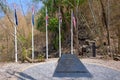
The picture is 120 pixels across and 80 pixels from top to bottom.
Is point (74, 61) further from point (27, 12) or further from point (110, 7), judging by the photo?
point (27, 12)

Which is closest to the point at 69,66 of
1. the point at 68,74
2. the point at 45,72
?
the point at 68,74

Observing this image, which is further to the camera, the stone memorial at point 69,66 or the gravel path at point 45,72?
the gravel path at point 45,72

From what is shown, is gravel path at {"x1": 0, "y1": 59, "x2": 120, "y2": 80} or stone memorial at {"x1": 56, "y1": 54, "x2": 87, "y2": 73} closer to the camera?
stone memorial at {"x1": 56, "y1": 54, "x2": 87, "y2": 73}

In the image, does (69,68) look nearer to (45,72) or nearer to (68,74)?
(68,74)

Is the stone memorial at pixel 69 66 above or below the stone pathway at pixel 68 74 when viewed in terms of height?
above

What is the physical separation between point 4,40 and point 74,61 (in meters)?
7.78

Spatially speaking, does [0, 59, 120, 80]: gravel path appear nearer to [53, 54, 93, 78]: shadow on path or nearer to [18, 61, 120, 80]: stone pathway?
[18, 61, 120, 80]: stone pathway

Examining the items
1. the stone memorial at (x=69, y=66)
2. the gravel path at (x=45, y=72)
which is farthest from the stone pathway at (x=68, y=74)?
the stone memorial at (x=69, y=66)

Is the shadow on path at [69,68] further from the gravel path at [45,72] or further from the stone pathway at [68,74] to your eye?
the gravel path at [45,72]

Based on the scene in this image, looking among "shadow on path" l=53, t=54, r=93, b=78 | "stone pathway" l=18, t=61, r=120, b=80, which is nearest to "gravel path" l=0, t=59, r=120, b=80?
"stone pathway" l=18, t=61, r=120, b=80

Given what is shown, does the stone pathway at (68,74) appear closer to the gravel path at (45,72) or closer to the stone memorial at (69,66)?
the gravel path at (45,72)

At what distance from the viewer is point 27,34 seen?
53.8 ft

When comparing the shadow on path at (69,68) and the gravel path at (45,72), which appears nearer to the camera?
the shadow on path at (69,68)

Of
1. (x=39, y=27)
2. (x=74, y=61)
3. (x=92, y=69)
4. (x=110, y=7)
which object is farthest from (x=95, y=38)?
(x=74, y=61)
